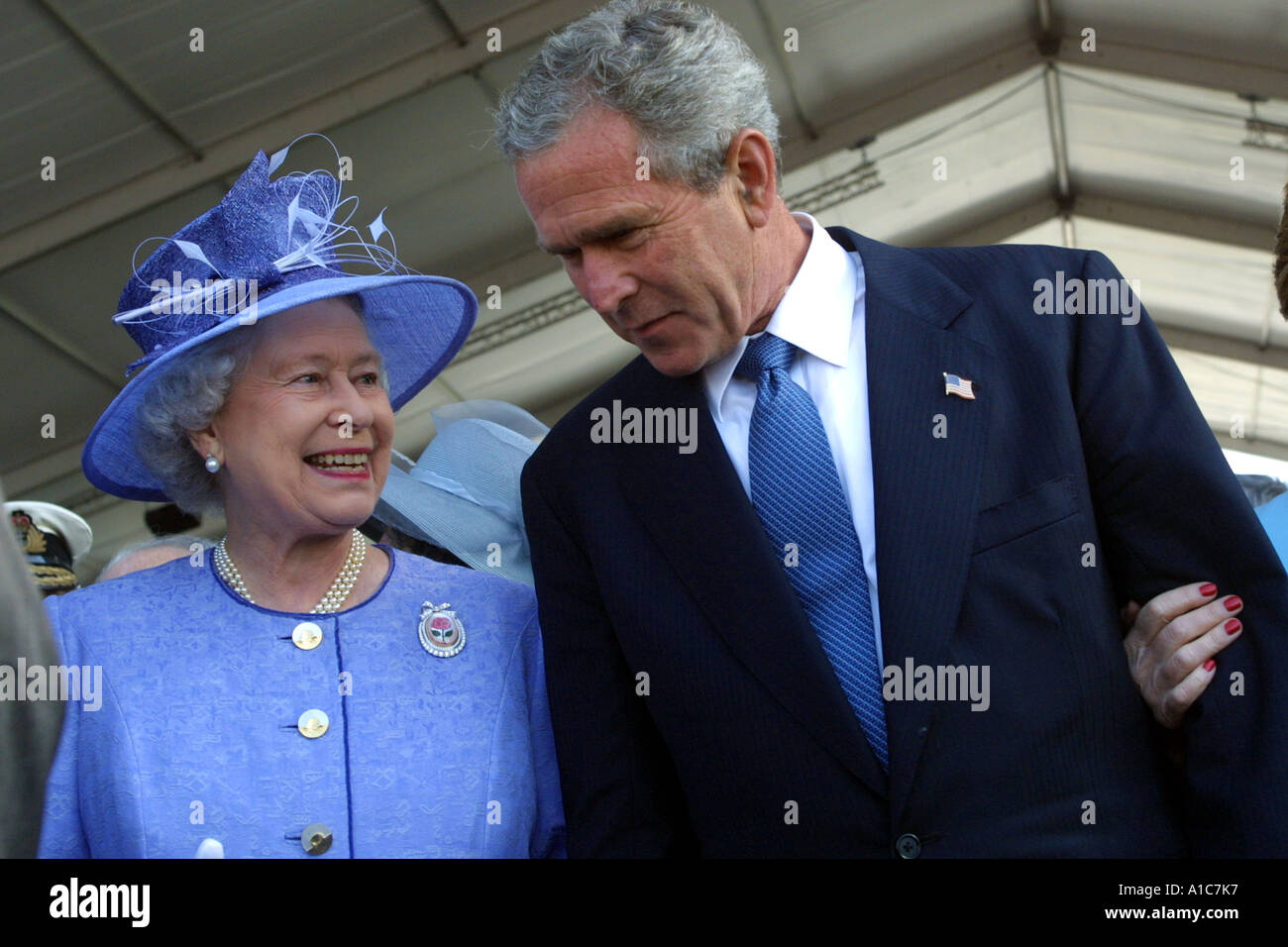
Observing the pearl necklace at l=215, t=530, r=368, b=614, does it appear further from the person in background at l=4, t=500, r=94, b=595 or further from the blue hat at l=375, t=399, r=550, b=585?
the person in background at l=4, t=500, r=94, b=595

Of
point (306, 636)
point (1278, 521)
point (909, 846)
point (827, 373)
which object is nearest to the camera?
point (909, 846)

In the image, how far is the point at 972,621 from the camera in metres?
1.72

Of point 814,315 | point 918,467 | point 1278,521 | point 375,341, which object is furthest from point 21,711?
point 1278,521

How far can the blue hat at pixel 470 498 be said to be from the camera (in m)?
2.60

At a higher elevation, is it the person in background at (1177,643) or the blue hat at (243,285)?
the blue hat at (243,285)

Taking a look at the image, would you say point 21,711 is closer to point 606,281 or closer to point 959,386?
point 606,281

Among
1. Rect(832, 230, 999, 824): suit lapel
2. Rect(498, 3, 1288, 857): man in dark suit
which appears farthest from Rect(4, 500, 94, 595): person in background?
Rect(832, 230, 999, 824): suit lapel

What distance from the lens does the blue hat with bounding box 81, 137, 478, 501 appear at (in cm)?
205

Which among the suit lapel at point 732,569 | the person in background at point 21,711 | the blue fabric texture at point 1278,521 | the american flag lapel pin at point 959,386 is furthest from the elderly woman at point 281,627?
the blue fabric texture at point 1278,521

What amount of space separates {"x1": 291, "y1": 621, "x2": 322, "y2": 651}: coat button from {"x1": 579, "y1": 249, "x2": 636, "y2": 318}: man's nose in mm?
608

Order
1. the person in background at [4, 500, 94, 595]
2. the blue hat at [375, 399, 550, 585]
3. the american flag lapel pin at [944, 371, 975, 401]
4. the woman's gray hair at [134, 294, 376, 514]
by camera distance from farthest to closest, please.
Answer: the person in background at [4, 500, 94, 595], the blue hat at [375, 399, 550, 585], the woman's gray hair at [134, 294, 376, 514], the american flag lapel pin at [944, 371, 975, 401]

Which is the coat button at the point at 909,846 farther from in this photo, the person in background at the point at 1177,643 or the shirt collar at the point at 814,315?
the shirt collar at the point at 814,315

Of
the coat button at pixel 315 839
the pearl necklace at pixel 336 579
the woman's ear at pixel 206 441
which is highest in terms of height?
the woman's ear at pixel 206 441

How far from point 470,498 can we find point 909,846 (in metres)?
1.22
